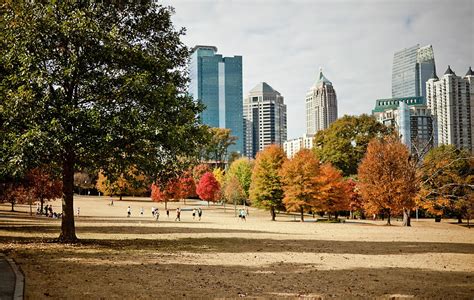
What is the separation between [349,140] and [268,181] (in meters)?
25.8

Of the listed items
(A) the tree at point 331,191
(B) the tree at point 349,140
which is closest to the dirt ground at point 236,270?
(A) the tree at point 331,191

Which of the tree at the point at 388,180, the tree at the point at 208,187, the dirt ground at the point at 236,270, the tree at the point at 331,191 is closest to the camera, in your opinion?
the dirt ground at the point at 236,270

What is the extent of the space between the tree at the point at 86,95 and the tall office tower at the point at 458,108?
177ft

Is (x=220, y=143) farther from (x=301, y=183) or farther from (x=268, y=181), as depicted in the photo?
(x=301, y=183)

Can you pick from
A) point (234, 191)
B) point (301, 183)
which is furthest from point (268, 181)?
point (234, 191)

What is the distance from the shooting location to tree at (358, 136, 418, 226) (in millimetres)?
48375

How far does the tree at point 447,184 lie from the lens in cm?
5188

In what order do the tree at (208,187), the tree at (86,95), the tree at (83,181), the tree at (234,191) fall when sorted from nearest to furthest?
the tree at (86,95) < the tree at (234,191) < the tree at (208,187) < the tree at (83,181)

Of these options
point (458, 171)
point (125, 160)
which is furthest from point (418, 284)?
point (458, 171)

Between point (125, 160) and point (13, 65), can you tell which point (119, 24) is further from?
point (125, 160)

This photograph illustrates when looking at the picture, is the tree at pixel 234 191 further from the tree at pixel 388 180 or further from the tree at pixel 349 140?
the tree at pixel 388 180

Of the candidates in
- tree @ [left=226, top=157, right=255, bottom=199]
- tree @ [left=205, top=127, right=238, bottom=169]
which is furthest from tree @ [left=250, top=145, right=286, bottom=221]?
A: tree @ [left=205, top=127, right=238, bottom=169]

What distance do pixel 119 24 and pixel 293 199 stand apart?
37805 millimetres

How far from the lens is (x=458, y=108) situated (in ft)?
228
